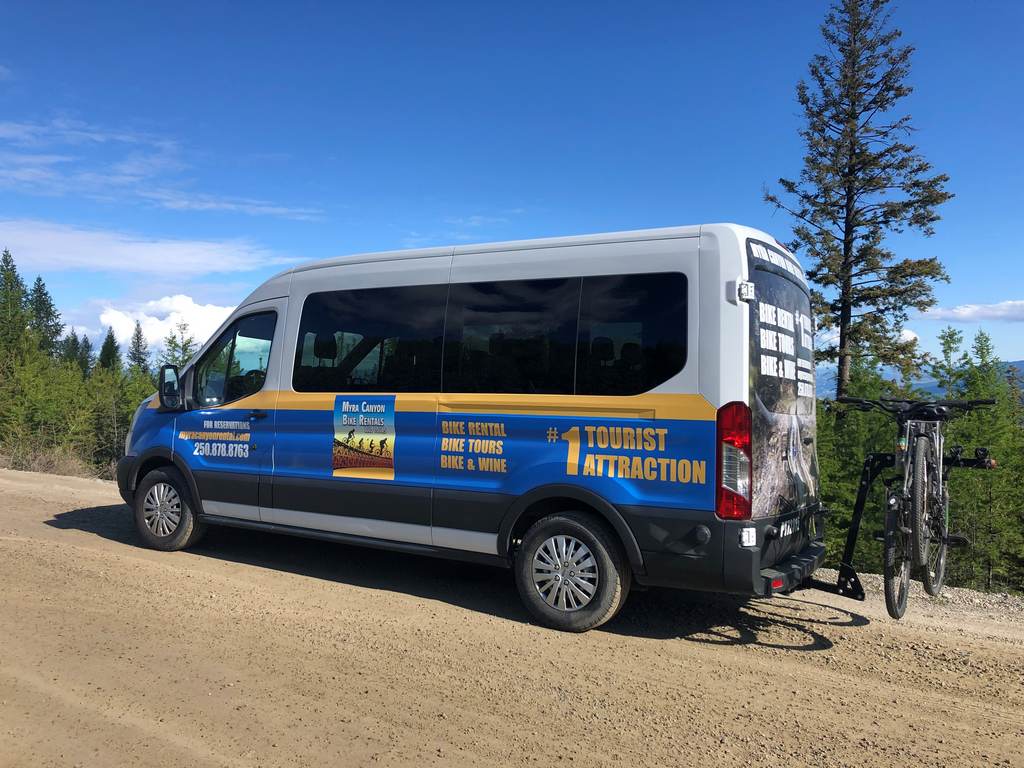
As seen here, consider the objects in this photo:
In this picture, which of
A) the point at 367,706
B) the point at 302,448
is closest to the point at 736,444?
the point at 367,706

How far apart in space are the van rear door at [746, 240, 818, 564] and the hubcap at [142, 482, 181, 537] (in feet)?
18.3

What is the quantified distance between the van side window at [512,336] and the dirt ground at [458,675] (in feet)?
5.83

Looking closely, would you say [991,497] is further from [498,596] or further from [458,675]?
[458,675]

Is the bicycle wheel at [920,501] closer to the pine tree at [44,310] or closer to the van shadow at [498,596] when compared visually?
the van shadow at [498,596]

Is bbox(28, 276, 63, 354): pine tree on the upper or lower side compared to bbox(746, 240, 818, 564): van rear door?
upper

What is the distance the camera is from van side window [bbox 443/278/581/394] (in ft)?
18.0

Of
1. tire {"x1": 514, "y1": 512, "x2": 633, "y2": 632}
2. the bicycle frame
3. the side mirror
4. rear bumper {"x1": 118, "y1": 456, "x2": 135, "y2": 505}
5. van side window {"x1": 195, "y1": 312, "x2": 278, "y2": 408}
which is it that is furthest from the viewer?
rear bumper {"x1": 118, "y1": 456, "x2": 135, "y2": 505}

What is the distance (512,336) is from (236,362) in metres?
3.03

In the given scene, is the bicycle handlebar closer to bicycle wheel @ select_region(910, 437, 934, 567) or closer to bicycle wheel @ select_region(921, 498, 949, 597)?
bicycle wheel @ select_region(910, 437, 934, 567)

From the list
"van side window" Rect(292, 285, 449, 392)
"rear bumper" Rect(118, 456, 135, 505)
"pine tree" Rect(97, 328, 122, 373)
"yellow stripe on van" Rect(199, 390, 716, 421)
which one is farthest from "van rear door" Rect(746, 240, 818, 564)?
"pine tree" Rect(97, 328, 122, 373)

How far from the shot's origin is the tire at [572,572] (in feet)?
17.4

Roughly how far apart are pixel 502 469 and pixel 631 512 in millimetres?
1036

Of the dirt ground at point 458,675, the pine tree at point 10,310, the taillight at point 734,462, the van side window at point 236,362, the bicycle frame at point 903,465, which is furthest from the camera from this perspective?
the pine tree at point 10,310

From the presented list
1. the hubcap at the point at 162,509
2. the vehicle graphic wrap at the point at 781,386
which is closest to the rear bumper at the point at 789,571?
the vehicle graphic wrap at the point at 781,386
